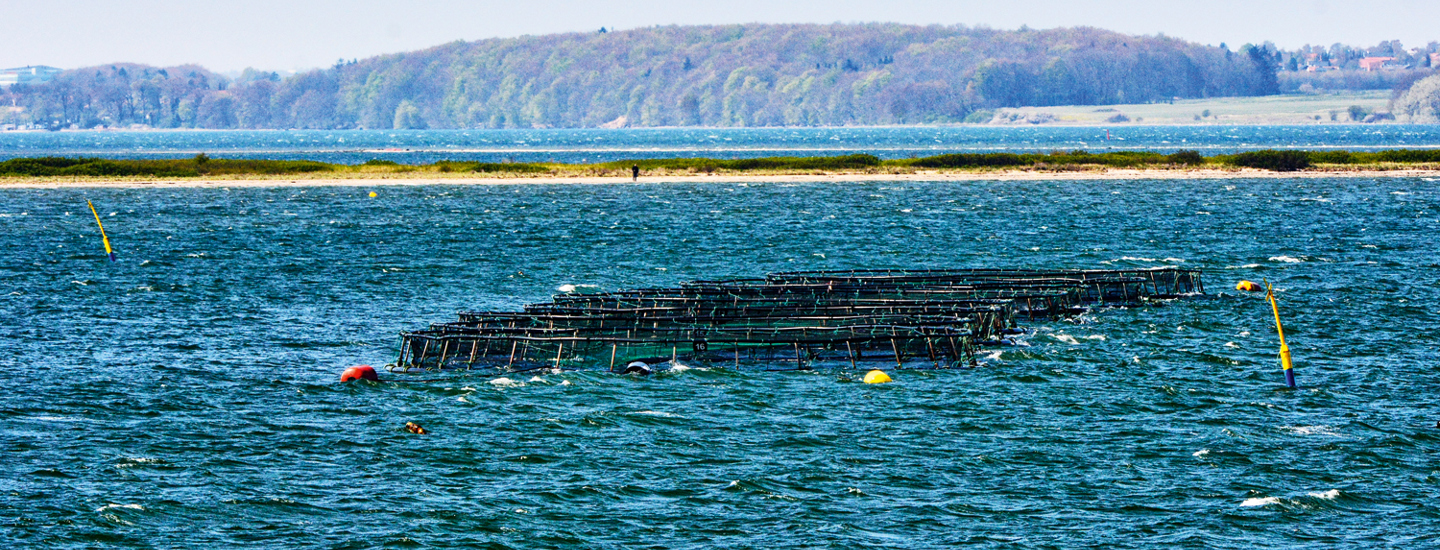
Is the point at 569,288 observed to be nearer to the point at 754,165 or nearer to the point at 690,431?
the point at 690,431

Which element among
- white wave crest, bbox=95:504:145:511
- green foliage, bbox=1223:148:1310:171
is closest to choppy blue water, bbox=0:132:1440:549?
white wave crest, bbox=95:504:145:511

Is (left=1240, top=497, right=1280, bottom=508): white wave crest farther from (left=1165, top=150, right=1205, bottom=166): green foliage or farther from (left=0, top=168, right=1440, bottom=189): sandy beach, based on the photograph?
(left=1165, top=150, right=1205, bottom=166): green foliage

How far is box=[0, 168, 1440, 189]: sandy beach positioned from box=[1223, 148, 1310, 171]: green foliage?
2.10 metres

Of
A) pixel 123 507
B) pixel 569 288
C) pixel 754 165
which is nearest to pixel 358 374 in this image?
pixel 123 507

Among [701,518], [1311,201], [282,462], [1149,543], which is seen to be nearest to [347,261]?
[282,462]

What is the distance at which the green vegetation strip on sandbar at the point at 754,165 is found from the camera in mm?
171500

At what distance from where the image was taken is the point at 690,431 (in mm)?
39062

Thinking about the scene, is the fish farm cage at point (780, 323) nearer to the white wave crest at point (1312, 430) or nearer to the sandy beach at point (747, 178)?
the white wave crest at point (1312, 430)

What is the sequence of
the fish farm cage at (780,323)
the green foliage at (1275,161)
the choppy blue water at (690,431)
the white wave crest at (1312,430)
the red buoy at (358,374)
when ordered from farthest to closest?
the green foliage at (1275,161)
the fish farm cage at (780,323)
the red buoy at (358,374)
the white wave crest at (1312,430)
the choppy blue water at (690,431)

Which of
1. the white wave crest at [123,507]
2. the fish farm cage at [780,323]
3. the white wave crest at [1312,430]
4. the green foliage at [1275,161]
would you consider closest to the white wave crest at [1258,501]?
the white wave crest at [1312,430]

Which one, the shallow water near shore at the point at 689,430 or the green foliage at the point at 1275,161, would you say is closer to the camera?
the shallow water near shore at the point at 689,430

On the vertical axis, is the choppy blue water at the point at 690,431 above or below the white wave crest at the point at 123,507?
below

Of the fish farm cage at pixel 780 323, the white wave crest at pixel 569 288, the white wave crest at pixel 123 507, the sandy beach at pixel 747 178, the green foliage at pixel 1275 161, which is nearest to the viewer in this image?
the white wave crest at pixel 123 507

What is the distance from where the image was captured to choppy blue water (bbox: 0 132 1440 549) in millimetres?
30578
